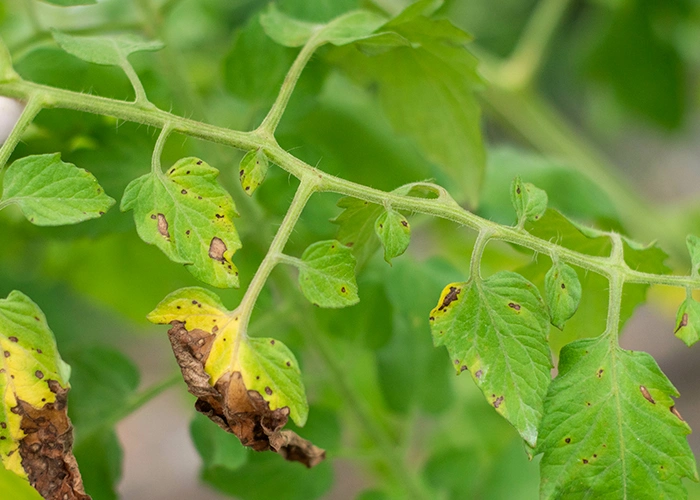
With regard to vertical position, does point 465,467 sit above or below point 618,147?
below

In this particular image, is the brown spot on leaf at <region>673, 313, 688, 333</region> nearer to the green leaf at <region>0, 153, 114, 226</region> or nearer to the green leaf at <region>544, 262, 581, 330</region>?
the green leaf at <region>544, 262, 581, 330</region>

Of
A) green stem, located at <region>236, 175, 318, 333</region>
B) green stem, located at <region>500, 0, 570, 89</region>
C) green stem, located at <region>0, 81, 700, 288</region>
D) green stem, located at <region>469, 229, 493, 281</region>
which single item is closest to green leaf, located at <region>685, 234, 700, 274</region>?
green stem, located at <region>0, 81, 700, 288</region>

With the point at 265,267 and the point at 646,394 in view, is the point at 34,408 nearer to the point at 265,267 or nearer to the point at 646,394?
the point at 265,267

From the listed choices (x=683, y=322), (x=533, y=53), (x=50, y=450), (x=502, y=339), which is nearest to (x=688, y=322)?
(x=683, y=322)

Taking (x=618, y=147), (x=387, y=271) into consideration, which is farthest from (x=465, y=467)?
(x=618, y=147)

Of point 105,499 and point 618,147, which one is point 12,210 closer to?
point 105,499

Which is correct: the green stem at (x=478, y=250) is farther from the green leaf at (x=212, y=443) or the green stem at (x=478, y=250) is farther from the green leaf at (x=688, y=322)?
the green leaf at (x=212, y=443)
